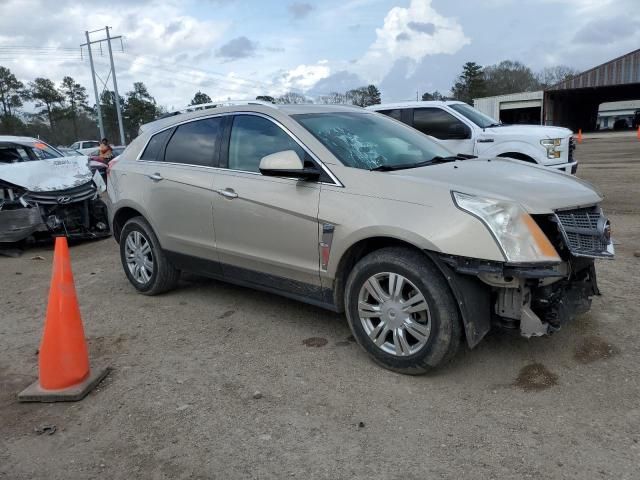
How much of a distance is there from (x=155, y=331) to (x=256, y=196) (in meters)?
1.51

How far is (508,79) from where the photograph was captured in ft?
268

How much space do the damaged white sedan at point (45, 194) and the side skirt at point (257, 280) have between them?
407 centimetres

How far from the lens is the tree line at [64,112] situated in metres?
56.2

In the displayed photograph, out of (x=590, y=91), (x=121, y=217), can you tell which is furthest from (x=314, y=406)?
(x=590, y=91)

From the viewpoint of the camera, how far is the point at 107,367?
381 centimetres

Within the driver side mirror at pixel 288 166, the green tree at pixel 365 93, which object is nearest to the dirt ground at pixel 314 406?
the driver side mirror at pixel 288 166

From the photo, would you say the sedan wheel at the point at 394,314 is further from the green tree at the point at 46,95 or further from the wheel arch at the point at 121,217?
the green tree at the point at 46,95

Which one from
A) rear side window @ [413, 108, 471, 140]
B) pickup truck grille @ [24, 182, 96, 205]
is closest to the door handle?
pickup truck grille @ [24, 182, 96, 205]

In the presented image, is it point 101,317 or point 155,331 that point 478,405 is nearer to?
point 155,331

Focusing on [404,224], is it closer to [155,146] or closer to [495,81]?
[155,146]

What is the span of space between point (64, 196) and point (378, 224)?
652cm

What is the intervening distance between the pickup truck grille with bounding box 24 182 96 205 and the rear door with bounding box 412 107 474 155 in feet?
18.9

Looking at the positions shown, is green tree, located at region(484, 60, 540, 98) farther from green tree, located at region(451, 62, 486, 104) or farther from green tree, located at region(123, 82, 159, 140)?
green tree, located at region(123, 82, 159, 140)

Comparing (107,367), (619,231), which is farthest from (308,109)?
(619,231)
